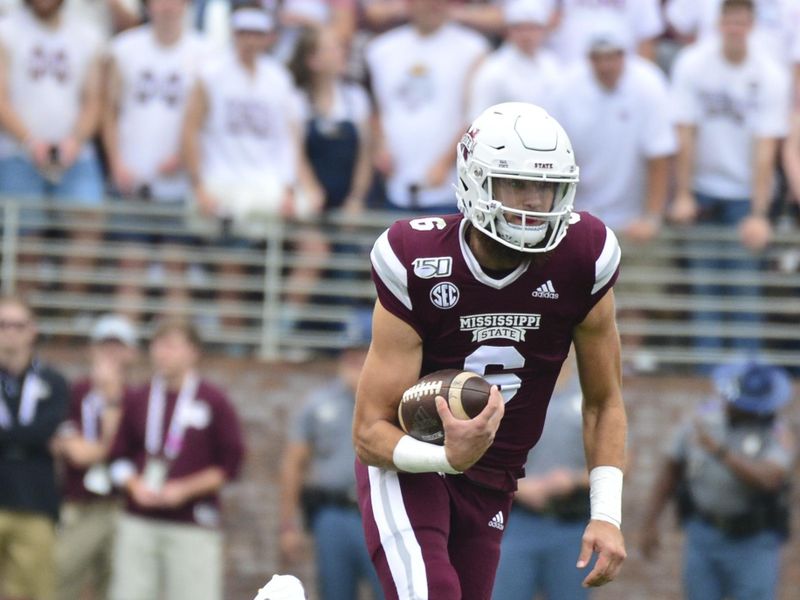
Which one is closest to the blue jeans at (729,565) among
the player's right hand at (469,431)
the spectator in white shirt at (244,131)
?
the spectator in white shirt at (244,131)

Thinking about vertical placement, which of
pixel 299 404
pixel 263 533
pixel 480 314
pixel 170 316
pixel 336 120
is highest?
pixel 480 314

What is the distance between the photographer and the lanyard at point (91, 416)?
935 centimetres

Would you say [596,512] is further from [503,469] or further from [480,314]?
[480,314]

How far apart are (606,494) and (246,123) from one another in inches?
202

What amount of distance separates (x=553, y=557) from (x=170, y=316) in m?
2.81

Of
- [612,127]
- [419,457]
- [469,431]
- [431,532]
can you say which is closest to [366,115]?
[612,127]

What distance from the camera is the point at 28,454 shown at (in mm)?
8898

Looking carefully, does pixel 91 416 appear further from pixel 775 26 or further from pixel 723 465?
pixel 775 26

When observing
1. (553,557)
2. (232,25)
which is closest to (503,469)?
(553,557)

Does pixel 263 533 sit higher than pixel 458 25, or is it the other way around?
pixel 458 25

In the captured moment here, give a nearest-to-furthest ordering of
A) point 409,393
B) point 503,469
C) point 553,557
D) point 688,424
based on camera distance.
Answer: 1. point 409,393
2. point 503,469
3. point 553,557
4. point 688,424

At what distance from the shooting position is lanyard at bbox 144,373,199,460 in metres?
9.09

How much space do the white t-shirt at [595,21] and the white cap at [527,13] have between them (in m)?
0.28

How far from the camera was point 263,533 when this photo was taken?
10383mm
